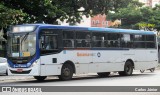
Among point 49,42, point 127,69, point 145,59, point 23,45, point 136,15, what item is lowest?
point 127,69

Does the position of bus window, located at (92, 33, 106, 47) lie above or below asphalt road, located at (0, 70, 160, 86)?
above

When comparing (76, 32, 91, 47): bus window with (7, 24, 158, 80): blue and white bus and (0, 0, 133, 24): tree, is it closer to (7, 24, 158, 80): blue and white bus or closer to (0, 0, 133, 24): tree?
(7, 24, 158, 80): blue and white bus

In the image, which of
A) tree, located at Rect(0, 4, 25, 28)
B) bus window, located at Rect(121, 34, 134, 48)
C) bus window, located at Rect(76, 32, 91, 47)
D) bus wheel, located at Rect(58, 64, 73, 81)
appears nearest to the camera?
bus wheel, located at Rect(58, 64, 73, 81)

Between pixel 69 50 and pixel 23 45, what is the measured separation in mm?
2617

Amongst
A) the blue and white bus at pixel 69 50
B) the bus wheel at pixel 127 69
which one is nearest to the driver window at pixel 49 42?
the blue and white bus at pixel 69 50

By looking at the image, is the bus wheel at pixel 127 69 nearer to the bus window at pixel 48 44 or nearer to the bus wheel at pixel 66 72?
the bus wheel at pixel 66 72

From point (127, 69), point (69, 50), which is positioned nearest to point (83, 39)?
point (69, 50)

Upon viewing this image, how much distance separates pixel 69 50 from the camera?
76.8 ft

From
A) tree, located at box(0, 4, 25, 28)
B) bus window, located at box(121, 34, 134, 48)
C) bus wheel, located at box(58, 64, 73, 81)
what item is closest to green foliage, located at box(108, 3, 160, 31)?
tree, located at box(0, 4, 25, 28)

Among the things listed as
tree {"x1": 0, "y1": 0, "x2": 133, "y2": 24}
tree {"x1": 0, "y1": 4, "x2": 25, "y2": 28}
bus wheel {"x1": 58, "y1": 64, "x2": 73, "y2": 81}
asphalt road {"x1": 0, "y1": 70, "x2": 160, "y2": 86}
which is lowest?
asphalt road {"x1": 0, "y1": 70, "x2": 160, "y2": 86}

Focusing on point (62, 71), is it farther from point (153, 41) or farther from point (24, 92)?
point (153, 41)

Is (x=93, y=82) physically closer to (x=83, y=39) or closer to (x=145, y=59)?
(x=83, y=39)

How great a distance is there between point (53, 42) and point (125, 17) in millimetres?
40902

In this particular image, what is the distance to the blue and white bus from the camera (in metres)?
21.9
